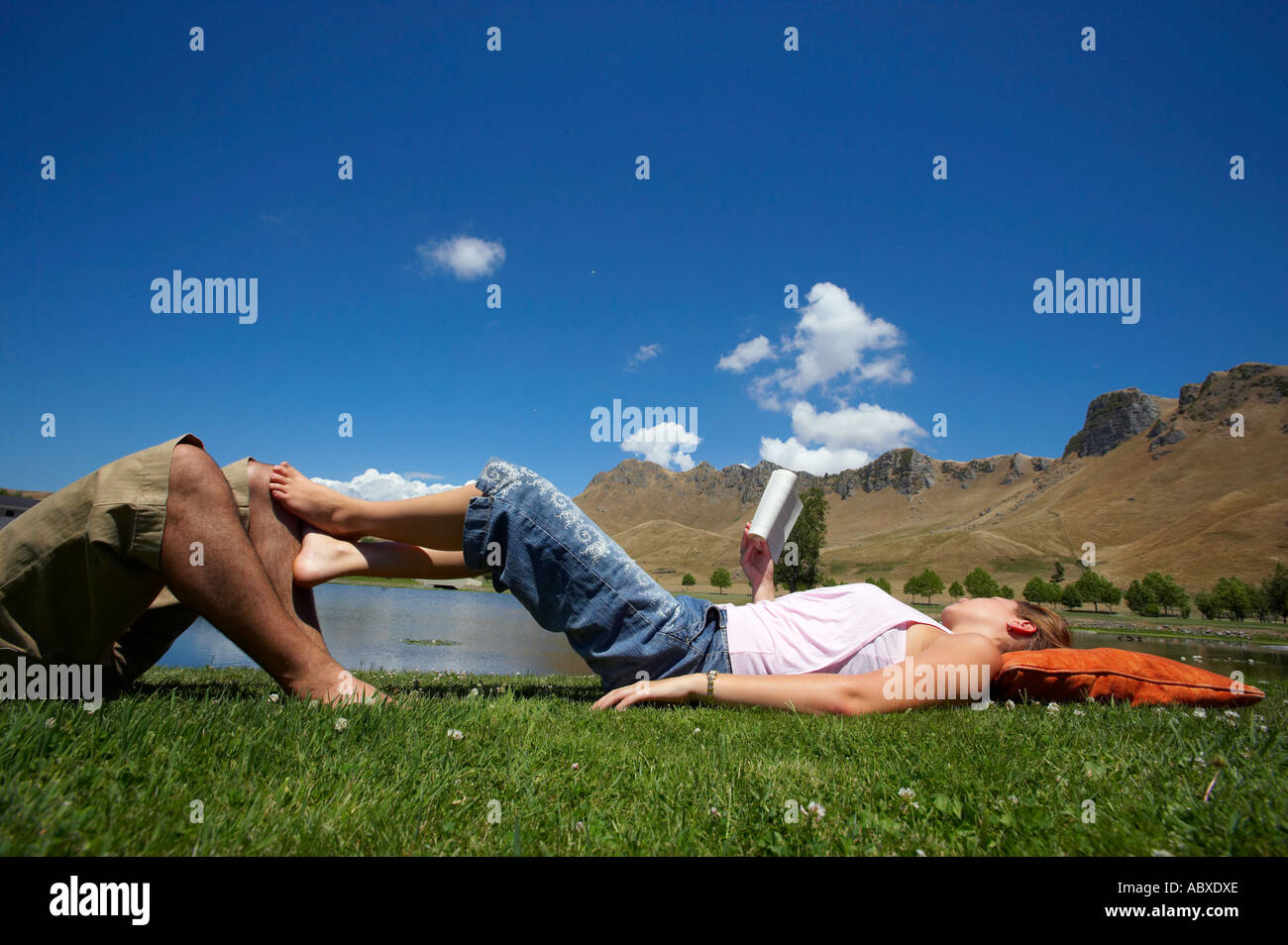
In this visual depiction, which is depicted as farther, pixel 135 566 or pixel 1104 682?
pixel 1104 682

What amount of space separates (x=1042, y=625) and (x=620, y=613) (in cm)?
344

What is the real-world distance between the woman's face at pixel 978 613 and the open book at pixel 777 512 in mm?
1385

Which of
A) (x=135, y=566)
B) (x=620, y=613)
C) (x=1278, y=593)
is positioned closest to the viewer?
(x=135, y=566)

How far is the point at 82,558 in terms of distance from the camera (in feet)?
8.81

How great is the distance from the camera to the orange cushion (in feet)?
15.6

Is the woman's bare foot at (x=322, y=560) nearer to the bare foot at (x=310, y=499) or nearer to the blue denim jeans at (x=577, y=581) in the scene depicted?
the bare foot at (x=310, y=499)

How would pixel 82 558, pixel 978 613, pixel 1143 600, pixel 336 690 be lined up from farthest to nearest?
pixel 1143 600 → pixel 978 613 → pixel 336 690 → pixel 82 558

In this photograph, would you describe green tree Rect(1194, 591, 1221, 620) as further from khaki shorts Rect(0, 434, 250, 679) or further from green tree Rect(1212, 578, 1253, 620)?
khaki shorts Rect(0, 434, 250, 679)

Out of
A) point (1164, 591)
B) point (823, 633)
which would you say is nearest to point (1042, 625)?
point (823, 633)

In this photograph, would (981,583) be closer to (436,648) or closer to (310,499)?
(436,648)

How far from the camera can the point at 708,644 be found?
4.45m

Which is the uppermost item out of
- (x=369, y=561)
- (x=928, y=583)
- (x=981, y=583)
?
(x=369, y=561)

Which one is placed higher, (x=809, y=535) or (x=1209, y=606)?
(x=809, y=535)

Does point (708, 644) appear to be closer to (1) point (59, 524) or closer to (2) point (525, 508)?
(2) point (525, 508)
